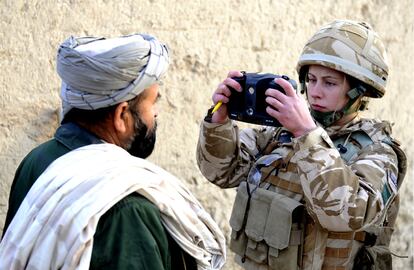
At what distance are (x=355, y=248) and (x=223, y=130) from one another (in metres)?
0.60

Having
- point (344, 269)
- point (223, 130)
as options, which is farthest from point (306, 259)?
point (223, 130)

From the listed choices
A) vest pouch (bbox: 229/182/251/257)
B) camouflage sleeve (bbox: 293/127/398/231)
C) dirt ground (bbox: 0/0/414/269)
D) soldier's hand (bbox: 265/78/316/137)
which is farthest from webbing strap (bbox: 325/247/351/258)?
dirt ground (bbox: 0/0/414/269)

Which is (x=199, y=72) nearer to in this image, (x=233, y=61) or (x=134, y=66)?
(x=233, y=61)

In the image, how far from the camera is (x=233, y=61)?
3.83 m

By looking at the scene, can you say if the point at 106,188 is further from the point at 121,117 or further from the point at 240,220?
the point at 240,220

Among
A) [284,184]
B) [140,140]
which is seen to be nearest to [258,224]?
[284,184]

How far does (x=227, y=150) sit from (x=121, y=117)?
0.86 metres

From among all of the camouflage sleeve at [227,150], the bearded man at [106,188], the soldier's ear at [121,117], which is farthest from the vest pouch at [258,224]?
the soldier's ear at [121,117]

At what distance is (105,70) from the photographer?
72.4 inches

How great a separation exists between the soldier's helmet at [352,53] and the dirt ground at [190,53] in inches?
42.3

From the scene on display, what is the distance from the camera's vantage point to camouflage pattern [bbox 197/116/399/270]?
2.35 m

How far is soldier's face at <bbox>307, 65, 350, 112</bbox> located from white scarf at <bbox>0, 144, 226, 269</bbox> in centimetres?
90

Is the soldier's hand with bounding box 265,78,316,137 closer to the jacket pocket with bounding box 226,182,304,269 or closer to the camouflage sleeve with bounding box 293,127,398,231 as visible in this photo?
the camouflage sleeve with bounding box 293,127,398,231

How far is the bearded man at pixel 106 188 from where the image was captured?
1642mm
